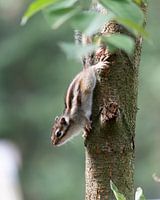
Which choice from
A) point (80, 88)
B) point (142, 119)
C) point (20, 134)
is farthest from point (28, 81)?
point (80, 88)

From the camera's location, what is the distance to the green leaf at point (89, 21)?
2.03ft

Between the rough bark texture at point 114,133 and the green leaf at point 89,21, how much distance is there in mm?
433

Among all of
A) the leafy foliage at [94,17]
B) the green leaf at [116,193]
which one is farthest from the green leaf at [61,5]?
the green leaf at [116,193]

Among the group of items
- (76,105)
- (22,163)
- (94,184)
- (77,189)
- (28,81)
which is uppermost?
(28,81)

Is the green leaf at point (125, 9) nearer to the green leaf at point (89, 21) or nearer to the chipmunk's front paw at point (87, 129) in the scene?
the green leaf at point (89, 21)

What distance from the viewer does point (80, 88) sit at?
117 cm

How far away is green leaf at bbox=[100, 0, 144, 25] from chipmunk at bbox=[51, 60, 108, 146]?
0.40m

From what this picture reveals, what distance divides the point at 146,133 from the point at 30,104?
1385 mm

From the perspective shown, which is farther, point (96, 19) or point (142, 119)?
point (142, 119)

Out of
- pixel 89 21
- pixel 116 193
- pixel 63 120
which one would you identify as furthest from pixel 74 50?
pixel 63 120

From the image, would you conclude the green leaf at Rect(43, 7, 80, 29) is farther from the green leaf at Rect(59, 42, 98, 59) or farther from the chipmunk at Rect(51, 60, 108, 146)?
the chipmunk at Rect(51, 60, 108, 146)

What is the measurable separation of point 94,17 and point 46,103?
25.7 feet

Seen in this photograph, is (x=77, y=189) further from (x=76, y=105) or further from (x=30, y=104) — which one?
(x=76, y=105)

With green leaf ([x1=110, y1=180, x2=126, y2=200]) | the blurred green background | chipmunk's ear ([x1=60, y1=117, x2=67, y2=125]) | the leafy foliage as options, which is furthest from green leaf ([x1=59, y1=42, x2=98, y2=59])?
the blurred green background
